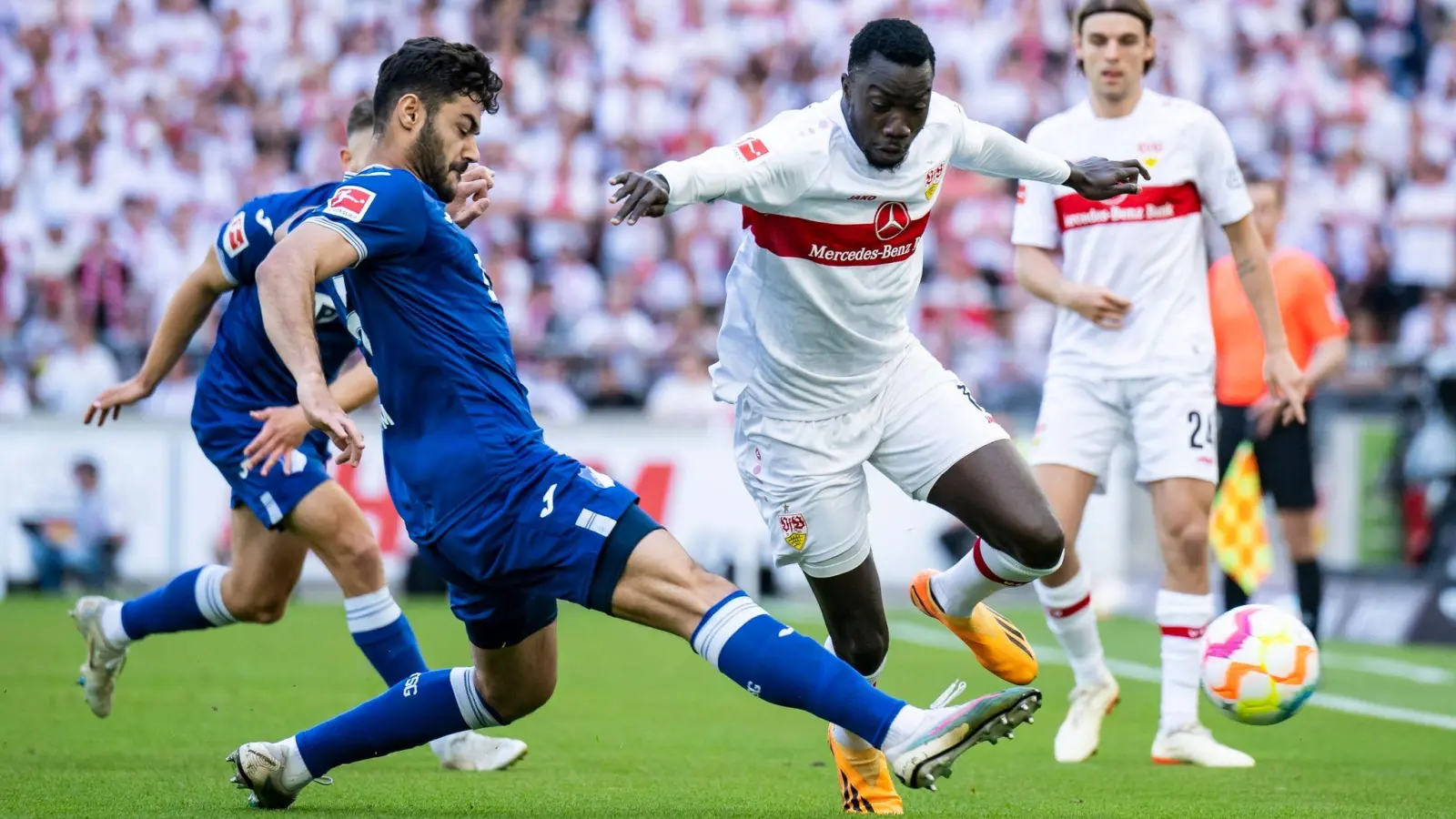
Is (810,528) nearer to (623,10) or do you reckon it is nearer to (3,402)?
(3,402)

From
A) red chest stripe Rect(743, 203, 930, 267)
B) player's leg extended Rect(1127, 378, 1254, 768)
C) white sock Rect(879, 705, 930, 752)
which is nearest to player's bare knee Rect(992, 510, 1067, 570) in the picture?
red chest stripe Rect(743, 203, 930, 267)

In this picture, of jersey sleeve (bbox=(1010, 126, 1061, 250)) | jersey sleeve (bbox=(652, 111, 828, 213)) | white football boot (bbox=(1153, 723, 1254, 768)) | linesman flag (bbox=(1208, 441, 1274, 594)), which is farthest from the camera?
linesman flag (bbox=(1208, 441, 1274, 594))

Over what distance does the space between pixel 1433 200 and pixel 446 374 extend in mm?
16026

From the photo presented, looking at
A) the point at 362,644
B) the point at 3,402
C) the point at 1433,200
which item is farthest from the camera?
the point at 1433,200

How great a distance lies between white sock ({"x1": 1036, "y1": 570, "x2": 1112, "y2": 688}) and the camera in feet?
24.9

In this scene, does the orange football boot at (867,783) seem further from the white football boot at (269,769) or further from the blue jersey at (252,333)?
the blue jersey at (252,333)

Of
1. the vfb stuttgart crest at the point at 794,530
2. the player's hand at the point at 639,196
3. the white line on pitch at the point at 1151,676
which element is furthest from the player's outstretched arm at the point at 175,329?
the white line on pitch at the point at 1151,676

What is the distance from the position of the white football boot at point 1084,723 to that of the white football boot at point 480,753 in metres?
2.18

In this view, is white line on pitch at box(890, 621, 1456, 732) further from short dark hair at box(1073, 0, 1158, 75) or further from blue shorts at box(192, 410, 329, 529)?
blue shorts at box(192, 410, 329, 529)

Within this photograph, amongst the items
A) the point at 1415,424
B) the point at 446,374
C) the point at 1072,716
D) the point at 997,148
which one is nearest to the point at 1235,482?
the point at 1415,424

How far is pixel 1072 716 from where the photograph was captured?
757 centimetres

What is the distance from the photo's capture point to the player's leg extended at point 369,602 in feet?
22.7

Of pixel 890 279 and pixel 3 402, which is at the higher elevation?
pixel 890 279

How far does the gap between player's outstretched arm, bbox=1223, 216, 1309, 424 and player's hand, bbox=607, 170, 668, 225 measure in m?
3.26
